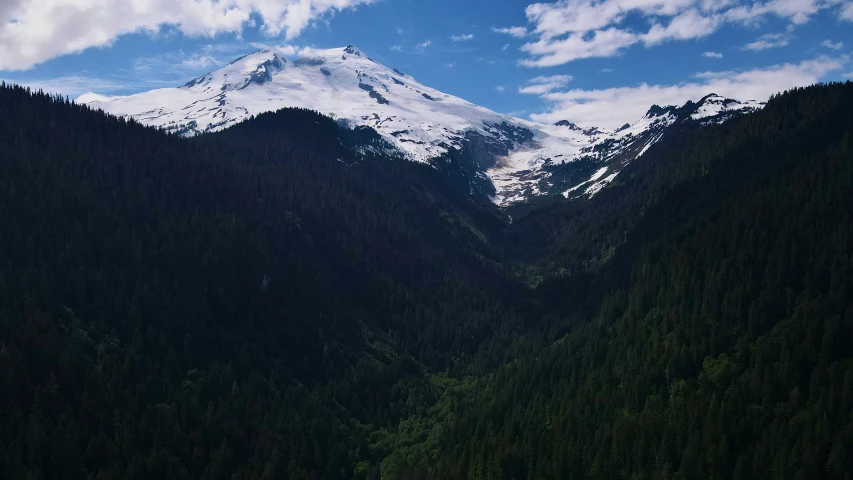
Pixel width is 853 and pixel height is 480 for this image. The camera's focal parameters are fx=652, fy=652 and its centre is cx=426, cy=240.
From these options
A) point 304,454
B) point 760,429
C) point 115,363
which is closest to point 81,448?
point 115,363

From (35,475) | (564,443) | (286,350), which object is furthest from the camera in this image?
(286,350)

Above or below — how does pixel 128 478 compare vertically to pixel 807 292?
below

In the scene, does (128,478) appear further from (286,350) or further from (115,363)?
(286,350)

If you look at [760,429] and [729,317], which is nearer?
[760,429]

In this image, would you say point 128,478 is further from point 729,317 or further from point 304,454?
point 729,317

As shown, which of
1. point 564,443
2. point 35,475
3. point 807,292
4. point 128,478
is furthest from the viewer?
point 807,292

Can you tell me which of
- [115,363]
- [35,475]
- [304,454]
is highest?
[115,363]

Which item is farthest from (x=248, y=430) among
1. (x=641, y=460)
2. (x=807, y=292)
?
(x=807, y=292)

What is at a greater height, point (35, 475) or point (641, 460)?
point (35, 475)

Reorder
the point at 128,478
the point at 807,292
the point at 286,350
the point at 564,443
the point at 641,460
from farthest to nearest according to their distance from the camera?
the point at 286,350, the point at 807,292, the point at 564,443, the point at 641,460, the point at 128,478
